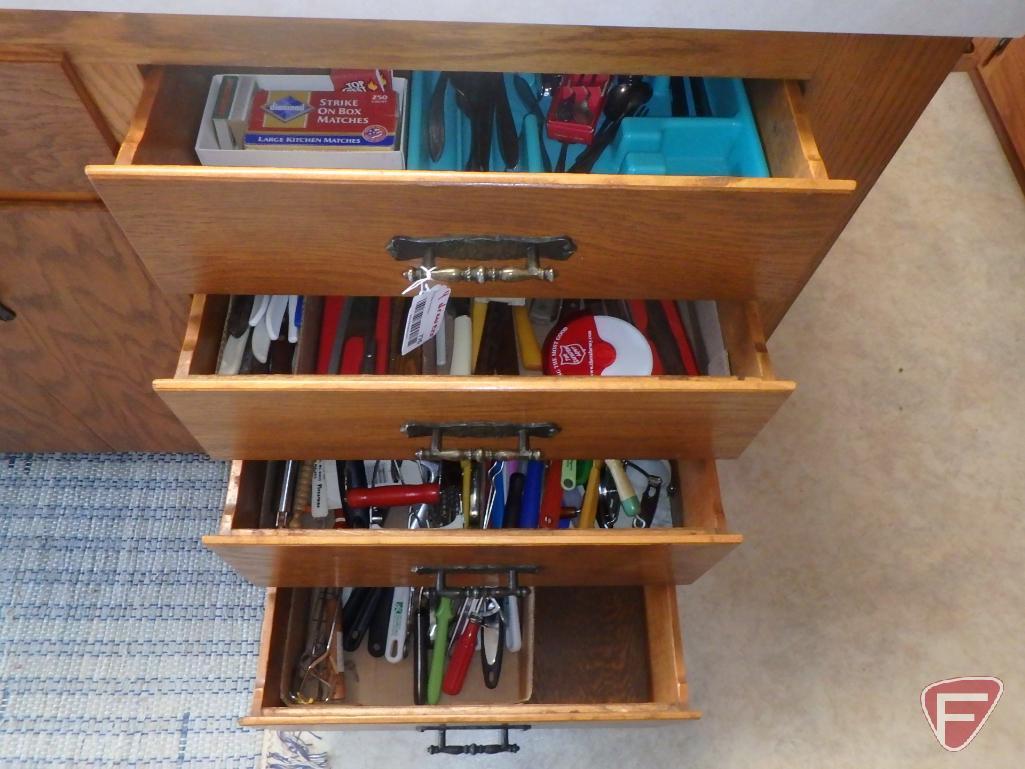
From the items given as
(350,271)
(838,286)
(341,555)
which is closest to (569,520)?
(341,555)

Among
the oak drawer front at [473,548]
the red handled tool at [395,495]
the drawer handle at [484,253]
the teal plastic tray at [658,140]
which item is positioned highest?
the teal plastic tray at [658,140]

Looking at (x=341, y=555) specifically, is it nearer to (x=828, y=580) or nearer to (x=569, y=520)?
(x=569, y=520)

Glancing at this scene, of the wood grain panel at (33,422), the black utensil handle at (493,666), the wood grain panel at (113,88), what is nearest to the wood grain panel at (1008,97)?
the black utensil handle at (493,666)

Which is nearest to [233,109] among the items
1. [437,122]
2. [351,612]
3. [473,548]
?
[437,122]

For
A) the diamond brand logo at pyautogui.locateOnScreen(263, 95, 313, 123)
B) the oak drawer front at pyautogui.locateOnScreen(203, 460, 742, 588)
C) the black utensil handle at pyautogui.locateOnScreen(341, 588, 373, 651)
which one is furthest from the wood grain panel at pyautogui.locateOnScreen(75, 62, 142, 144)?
the black utensil handle at pyautogui.locateOnScreen(341, 588, 373, 651)

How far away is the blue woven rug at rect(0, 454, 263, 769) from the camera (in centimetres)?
105

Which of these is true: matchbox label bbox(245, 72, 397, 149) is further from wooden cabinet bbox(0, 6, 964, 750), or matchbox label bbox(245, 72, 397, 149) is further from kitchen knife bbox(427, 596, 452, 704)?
kitchen knife bbox(427, 596, 452, 704)

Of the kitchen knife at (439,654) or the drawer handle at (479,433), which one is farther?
the kitchen knife at (439,654)

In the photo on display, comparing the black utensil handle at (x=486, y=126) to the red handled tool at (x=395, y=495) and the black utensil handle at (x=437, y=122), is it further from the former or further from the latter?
the red handled tool at (x=395, y=495)

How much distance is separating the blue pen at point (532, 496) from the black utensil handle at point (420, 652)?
0.16 metres

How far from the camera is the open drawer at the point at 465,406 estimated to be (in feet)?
2.20

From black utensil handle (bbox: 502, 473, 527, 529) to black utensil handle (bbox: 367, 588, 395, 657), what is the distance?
0.17 metres

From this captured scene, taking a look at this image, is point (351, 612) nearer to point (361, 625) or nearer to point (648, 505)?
point (361, 625)

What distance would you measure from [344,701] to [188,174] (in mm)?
600
